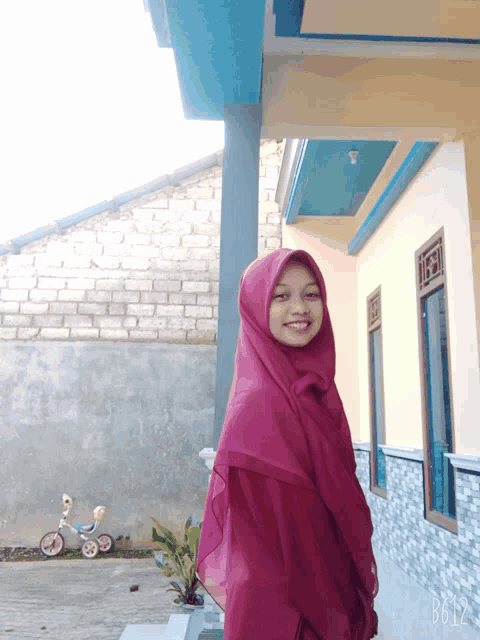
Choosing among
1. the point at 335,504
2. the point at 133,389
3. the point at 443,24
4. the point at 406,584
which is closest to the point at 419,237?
the point at 443,24

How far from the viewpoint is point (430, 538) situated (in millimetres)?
3055

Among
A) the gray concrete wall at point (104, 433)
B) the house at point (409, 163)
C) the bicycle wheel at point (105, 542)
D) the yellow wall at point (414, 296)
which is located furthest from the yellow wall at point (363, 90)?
the bicycle wheel at point (105, 542)

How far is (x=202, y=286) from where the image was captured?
6.45 m

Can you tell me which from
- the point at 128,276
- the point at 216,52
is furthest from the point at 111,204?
the point at 216,52

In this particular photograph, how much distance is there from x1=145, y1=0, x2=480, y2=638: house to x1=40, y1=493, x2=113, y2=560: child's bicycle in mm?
3196

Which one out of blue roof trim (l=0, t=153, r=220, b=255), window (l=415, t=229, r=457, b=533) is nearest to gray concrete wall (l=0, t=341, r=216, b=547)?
blue roof trim (l=0, t=153, r=220, b=255)

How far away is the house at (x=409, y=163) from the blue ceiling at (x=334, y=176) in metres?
0.43

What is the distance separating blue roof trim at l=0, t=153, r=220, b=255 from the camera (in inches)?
251

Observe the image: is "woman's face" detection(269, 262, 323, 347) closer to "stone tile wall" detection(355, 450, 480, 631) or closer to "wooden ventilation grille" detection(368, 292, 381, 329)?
"stone tile wall" detection(355, 450, 480, 631)

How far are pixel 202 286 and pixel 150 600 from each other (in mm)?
Result: 3477

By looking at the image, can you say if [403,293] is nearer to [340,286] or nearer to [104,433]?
[340,286]

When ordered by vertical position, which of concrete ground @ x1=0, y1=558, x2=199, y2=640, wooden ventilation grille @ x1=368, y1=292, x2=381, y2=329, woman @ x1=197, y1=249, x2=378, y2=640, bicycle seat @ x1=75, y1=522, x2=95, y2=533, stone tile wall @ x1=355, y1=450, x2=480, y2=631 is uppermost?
wooden ventilation grille @ x1=368, y1=292, x2=381, y2=329

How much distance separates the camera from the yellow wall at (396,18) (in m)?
2.58

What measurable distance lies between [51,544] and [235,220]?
4.64 meters
